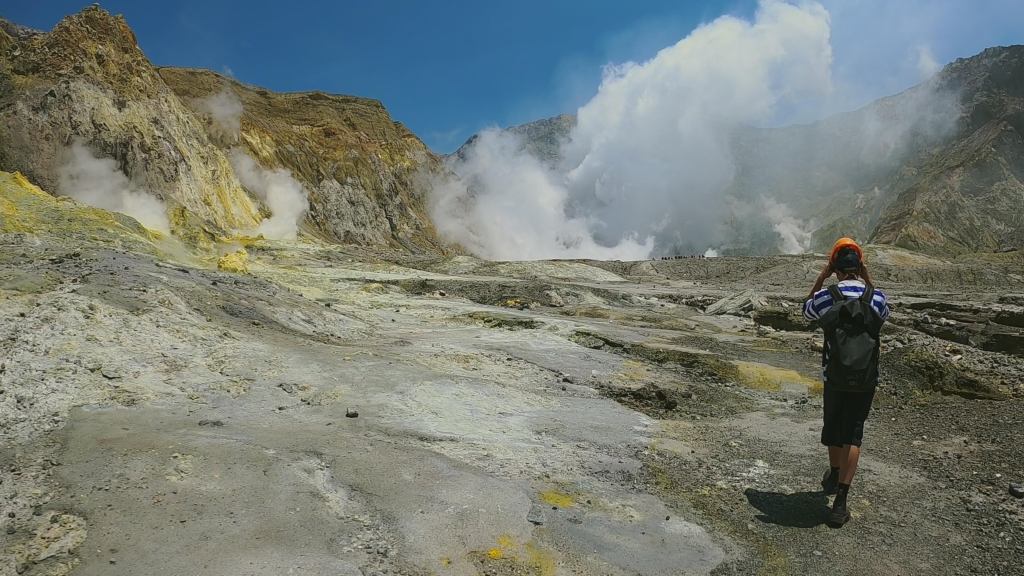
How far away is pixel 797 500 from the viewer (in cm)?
503

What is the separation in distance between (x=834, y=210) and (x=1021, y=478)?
13109 centimetres

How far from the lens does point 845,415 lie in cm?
464

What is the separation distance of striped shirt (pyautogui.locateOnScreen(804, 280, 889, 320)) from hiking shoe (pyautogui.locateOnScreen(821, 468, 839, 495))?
1.39 meters

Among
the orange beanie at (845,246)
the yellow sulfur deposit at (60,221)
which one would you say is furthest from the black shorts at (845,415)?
the yellow sulfur deposit at (60,221)

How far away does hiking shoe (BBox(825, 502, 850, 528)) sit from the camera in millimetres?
4516

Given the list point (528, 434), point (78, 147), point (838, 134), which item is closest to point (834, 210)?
point (838, 134)

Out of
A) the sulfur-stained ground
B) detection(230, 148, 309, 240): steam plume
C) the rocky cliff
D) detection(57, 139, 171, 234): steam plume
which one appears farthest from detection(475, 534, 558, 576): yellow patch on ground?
detection(230, 148, 309, 240): steam plume

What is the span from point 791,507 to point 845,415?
2.98 ft

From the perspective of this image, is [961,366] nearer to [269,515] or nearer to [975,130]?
[269,515]

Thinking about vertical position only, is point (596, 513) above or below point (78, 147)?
below

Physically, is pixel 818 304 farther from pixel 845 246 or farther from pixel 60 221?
pixel 60 221

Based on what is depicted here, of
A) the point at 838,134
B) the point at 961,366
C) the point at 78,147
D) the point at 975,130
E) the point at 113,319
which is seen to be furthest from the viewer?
the point at 838,134

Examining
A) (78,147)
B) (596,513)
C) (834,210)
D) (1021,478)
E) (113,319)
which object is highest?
(834,210)

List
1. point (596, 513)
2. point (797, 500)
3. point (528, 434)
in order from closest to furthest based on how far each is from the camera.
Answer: point (596, 513) < point (797, 500) < point (528, 434)
